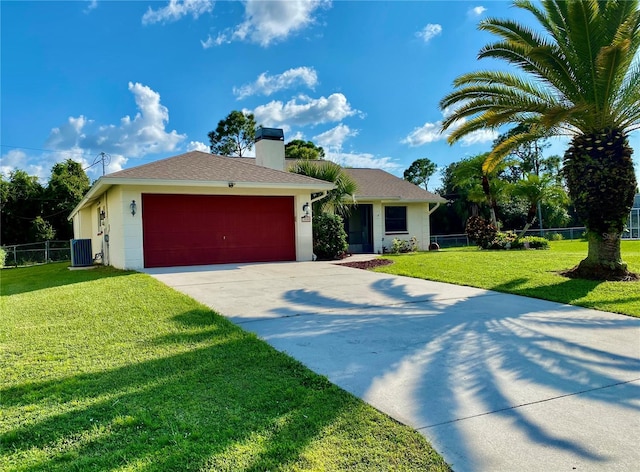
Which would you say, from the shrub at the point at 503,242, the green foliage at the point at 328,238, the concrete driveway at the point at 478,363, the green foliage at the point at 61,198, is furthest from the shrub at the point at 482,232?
the green foliage at the point at 61,198

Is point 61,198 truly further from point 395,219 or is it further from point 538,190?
point 538,190

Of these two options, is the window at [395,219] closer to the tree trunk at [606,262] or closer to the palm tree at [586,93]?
the palm tree at [586,93]

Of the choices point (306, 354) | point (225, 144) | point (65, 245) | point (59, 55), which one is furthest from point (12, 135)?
point (306, 354)

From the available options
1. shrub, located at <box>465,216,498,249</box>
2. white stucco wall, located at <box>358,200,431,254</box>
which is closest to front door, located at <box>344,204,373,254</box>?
white stucco wall, located at <box>358,200,431,254</box>

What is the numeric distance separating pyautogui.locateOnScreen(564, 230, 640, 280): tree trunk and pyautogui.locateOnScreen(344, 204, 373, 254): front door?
36.8 ft

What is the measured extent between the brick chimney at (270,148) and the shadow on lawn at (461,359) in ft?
40.2

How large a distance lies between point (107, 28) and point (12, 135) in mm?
19155

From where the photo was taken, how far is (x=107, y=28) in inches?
561

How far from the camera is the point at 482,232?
19.0 metres

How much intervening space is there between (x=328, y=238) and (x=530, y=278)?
7494 mm

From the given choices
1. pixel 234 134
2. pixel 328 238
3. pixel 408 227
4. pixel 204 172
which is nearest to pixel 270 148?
pixel 204 172

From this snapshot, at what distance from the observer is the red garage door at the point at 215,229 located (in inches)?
524

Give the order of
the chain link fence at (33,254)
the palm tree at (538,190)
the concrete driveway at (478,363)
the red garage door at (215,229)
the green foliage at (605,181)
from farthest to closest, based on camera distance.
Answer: the palm tree at (538,190) → the chain link fence at (33,254) → the red garage door at (215,229) → the green foliage at (605,181) → the concrete driveway at (478,363)

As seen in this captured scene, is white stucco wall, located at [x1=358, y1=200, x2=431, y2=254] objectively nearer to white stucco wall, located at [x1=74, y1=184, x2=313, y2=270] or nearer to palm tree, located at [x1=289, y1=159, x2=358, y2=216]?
palm tree, located at [x1=289, y1=159, x2=358, y2=216]
